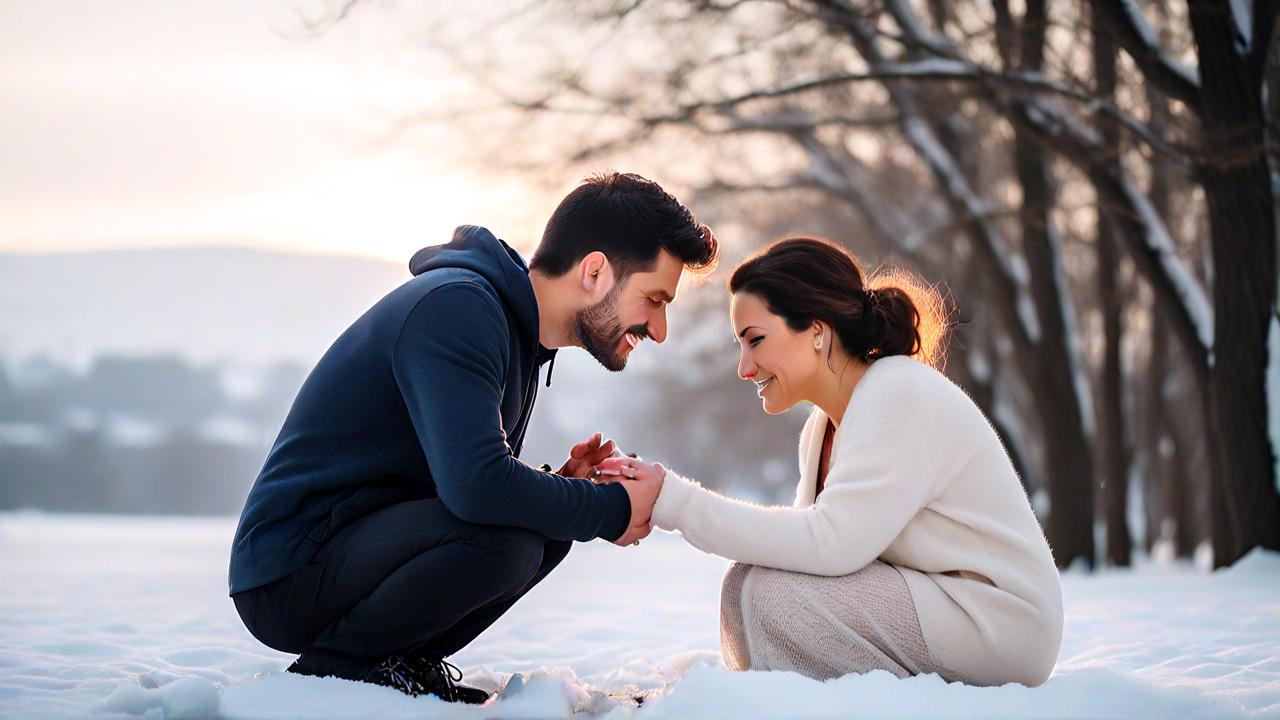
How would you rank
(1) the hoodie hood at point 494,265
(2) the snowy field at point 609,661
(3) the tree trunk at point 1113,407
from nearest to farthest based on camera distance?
1. (2) the snowy field at point 609,661
2. (1) the hoodie hood at point 494,265
3. (3) the tree trunk at point 1113,407

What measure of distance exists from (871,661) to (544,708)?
0.91m

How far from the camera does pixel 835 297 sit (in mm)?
3600

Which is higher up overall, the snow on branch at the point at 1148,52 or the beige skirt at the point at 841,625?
the snow on branch at the point at 1148,52

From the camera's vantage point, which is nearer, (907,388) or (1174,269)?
(907,388)

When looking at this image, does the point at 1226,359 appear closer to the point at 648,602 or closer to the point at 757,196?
the point at 648,602

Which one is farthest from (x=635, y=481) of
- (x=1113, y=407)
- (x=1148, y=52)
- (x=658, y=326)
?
(x=1113, y=407)

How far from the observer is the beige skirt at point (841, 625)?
3242 millimetres

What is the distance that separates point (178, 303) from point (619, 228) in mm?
52781

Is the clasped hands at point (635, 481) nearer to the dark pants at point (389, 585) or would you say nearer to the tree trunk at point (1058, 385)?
the dark pants at point (389, 585)

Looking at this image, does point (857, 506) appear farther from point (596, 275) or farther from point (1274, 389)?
point (1274, 389)

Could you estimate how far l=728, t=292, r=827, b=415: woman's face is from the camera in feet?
11.9

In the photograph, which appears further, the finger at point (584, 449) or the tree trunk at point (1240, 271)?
the tree trunk at point (1240, 271)

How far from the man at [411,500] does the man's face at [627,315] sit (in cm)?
27

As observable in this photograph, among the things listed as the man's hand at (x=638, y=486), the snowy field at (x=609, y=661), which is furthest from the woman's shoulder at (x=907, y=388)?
the snowy field at (x=609, y=661)
